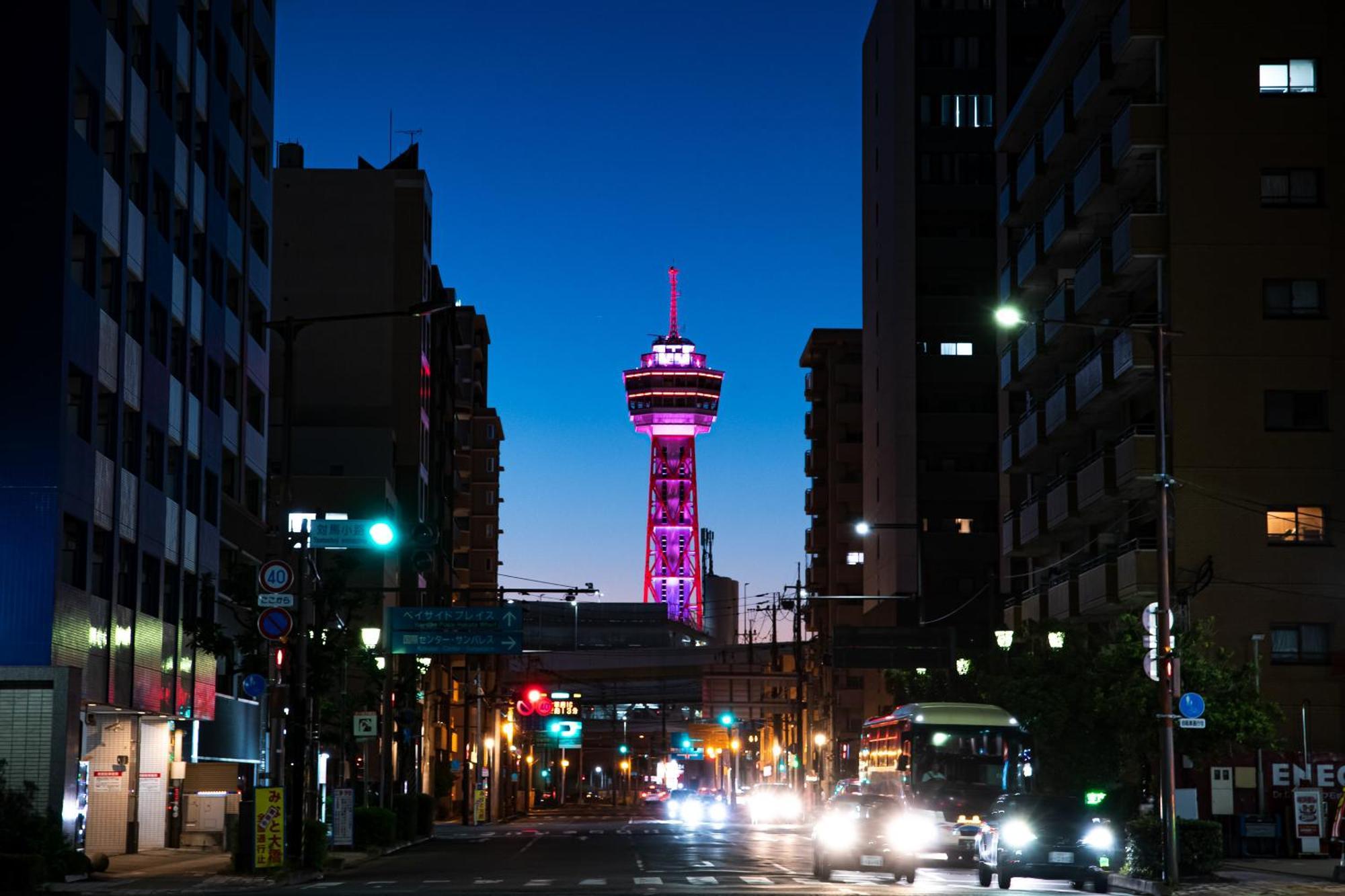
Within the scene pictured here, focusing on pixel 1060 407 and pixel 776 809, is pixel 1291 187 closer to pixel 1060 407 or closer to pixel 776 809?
pixel 1060 407

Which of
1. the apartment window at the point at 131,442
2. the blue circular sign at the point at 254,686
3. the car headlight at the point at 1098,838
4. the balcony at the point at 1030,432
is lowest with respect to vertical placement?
the car headlight at the point at 1098,838

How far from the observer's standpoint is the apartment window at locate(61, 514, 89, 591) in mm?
41719

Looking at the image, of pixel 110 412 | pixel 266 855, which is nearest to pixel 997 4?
pixel 110 412

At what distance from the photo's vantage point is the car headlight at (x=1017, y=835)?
115 feet

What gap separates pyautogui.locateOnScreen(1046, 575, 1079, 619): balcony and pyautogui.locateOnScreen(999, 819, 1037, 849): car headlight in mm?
25005

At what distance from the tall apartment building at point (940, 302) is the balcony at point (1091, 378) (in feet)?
141

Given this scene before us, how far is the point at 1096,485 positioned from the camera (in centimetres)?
5800

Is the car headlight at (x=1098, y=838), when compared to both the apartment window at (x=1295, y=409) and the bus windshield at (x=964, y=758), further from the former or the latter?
the apartment window at (x=1295, y=409)

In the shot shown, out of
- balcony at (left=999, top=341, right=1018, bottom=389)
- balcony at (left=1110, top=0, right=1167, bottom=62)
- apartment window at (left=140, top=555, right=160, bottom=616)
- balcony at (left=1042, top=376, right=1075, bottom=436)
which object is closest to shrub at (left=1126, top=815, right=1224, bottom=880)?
apartment window at (left=140, top=555, right=160, bottom=616)

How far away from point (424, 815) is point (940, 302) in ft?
165

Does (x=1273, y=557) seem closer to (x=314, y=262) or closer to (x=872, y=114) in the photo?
(x=314, y=262)

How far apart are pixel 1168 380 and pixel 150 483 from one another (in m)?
27.9

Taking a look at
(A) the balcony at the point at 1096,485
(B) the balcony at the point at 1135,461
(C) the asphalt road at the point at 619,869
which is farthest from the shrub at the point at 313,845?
(A) the balcony at the point at 1096,485

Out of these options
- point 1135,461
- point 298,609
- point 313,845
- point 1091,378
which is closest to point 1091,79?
point 1091,378
